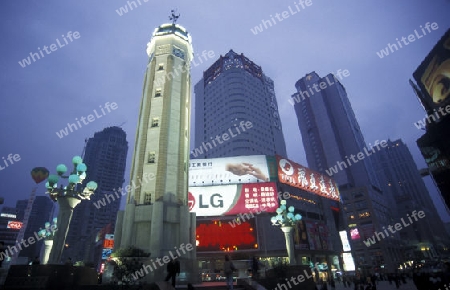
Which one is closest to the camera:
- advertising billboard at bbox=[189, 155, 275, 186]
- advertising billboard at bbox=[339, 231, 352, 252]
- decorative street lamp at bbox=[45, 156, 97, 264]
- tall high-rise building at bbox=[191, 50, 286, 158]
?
decorative street lamp at bbox=[45, 156, 97, 264]

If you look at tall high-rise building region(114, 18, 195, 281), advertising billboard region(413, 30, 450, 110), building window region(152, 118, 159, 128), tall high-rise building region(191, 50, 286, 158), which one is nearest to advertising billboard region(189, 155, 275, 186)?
tall high-rise building region(114, 18, 195, 281)

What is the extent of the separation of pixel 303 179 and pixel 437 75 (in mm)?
30538

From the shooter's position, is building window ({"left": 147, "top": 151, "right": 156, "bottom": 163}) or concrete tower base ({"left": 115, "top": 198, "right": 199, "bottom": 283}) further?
building window ({"left": 147, "top": 151, "right": 156, "bottom": 163})

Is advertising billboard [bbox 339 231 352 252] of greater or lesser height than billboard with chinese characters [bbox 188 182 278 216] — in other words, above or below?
below

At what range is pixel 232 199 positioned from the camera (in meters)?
46.6

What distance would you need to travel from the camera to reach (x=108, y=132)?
497ft

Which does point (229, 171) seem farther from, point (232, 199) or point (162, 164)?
point (162, 164)

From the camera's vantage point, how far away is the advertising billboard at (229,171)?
4962 centimetres

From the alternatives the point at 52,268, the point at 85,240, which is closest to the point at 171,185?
the point at 52,268

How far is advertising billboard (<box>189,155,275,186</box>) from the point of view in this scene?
4962 cm

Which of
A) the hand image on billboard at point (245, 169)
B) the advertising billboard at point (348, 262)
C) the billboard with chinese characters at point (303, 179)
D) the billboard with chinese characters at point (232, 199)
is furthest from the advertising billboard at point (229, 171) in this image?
the advertising billboard at point (348, 262)

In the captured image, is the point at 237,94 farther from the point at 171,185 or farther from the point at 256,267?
the point at 256,267

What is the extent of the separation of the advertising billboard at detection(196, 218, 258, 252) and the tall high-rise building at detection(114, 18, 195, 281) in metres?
18.9

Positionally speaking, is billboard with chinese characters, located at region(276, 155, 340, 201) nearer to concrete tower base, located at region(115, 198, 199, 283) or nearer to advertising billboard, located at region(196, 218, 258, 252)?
advertising billboard, located at region(196, 218, 258, 252)
